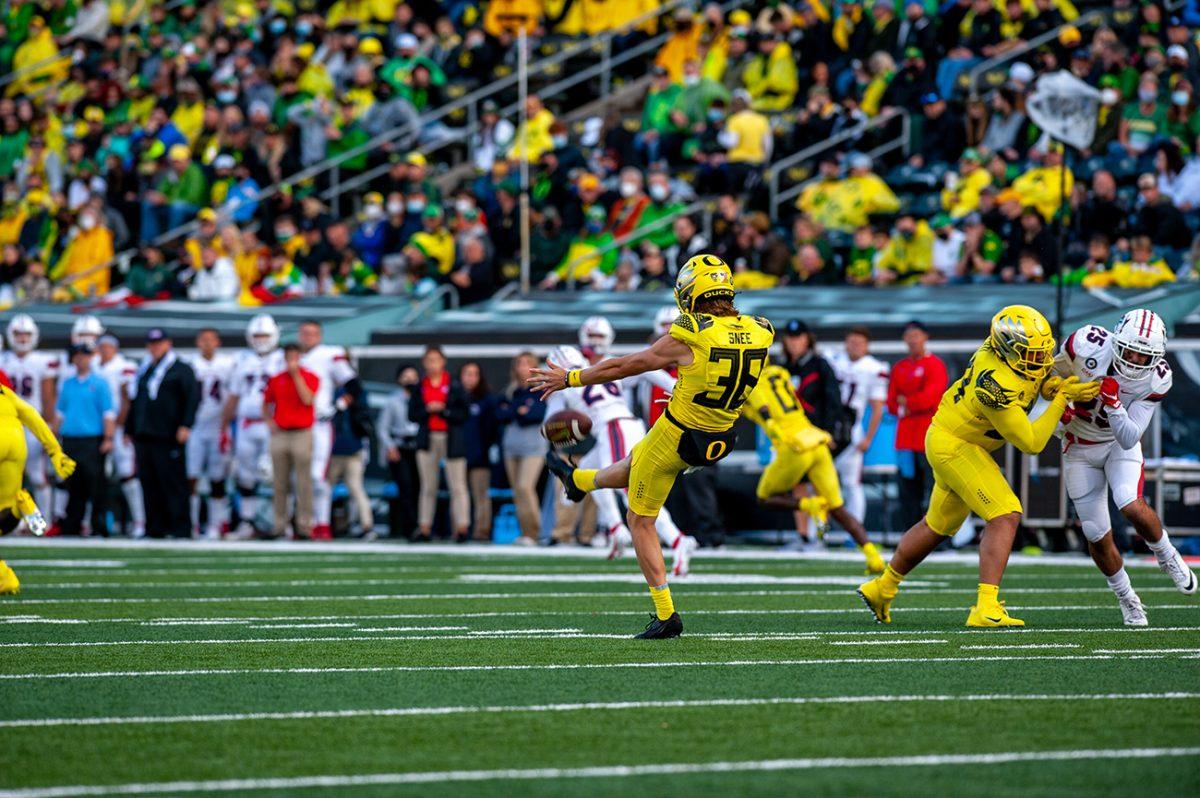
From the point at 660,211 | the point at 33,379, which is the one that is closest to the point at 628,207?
the point at 660,211

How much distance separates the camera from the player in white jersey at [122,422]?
19125 mm

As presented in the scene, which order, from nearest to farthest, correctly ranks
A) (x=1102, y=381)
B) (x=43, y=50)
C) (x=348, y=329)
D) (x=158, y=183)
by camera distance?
(x=1102, y=381)
(x=348, y=329)
(x=158, y=183)
(x=43, y=50)

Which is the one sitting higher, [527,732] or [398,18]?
[398,18]

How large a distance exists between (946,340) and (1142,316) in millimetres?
7415

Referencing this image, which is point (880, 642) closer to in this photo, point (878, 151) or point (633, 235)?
point (633, 235)

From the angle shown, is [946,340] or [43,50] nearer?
[946,340]

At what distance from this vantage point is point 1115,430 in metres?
9.53

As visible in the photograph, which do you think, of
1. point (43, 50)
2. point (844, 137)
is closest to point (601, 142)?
point (844, 137)

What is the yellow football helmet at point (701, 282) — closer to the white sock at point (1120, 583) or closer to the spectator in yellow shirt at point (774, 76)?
the white sock at point (1120, 583)

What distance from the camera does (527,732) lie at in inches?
244

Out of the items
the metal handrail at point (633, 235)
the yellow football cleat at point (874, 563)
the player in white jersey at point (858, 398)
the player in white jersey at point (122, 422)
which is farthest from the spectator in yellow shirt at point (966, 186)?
the player in white jersey at point (122, 422)

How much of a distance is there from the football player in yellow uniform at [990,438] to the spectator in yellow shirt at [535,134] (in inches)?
539

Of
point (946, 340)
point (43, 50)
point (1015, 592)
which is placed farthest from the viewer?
point (43, 50)

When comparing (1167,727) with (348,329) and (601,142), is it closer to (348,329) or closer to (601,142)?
(348,329)
